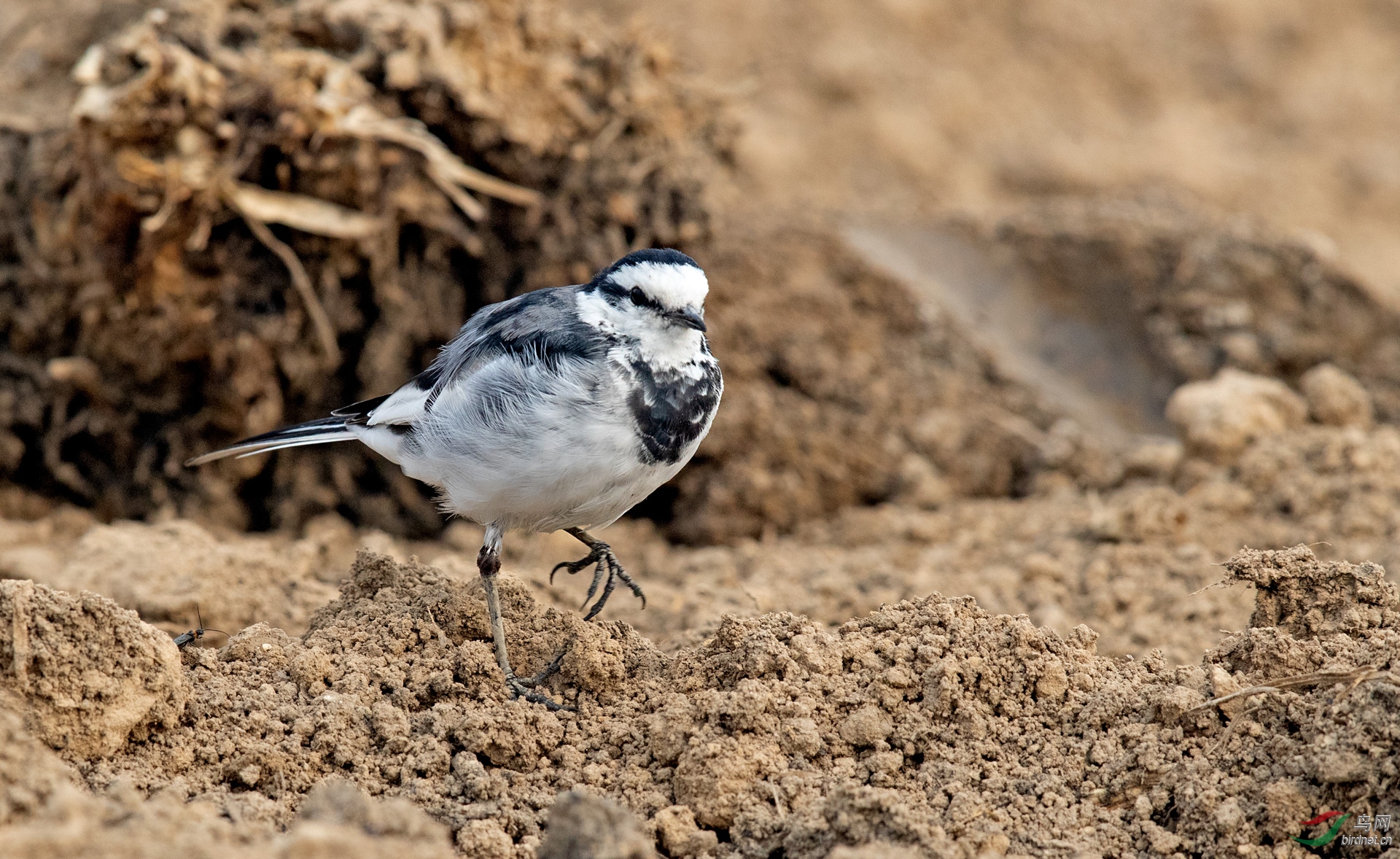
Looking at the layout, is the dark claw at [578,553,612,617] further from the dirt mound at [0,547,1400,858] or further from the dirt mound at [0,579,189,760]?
the dirt mound at [0,579,189,760]

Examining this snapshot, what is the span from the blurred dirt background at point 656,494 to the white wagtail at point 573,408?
0.40m

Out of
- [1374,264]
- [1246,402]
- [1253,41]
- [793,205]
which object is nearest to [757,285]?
[793,205]

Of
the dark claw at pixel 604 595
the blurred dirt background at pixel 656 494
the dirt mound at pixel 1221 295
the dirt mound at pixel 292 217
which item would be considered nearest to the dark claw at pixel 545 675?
the blurred dirt background at pixel 656 494

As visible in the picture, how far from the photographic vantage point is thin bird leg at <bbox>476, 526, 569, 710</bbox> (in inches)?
164

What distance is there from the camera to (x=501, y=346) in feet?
15.1

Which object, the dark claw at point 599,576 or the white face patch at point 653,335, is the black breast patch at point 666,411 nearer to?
the white face patch at point 653,335

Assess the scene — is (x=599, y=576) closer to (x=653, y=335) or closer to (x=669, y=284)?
(x=653, y=335)

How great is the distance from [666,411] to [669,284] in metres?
0.43

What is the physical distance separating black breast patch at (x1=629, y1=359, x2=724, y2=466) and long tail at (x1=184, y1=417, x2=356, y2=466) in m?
1.35

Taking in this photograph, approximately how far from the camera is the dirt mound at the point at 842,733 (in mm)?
3328

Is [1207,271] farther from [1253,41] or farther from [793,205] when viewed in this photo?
[1253,41]

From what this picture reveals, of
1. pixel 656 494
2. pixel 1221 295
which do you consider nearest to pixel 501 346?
pixel 656 494

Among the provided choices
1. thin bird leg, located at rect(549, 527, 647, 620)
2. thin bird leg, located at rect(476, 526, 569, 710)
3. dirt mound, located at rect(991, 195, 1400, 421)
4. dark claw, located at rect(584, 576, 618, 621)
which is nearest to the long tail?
thin bird leg, located at rect(476, 526, 569, 710)

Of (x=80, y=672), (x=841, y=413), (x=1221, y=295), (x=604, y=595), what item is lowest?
(x=80, y=672)
